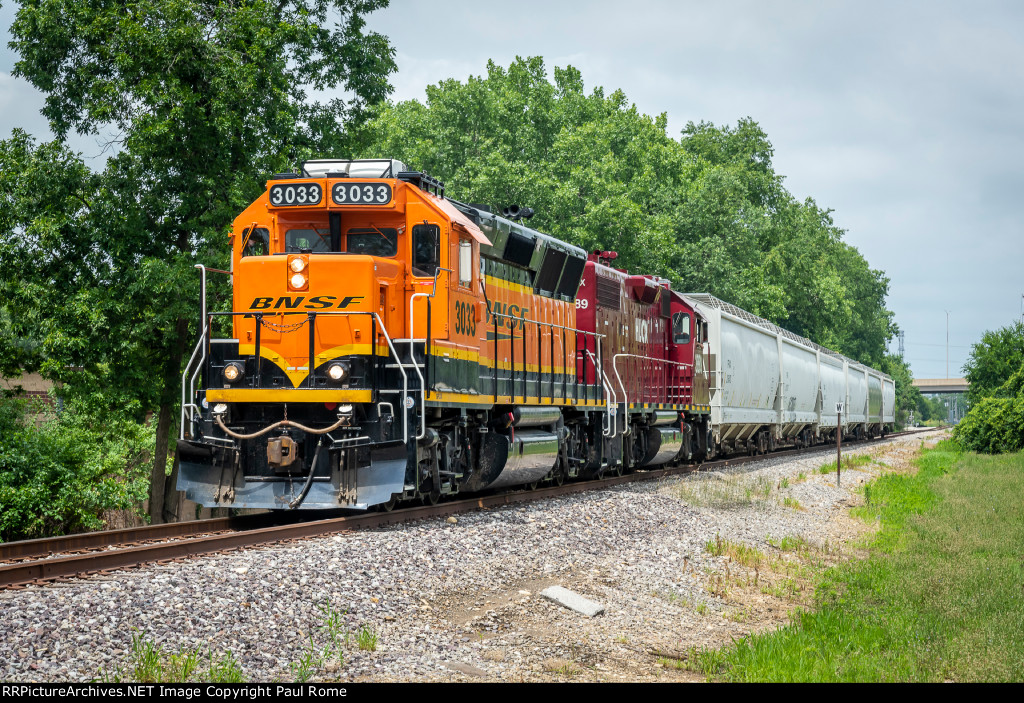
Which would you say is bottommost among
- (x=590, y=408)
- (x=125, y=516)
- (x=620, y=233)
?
(x=125, y=516)

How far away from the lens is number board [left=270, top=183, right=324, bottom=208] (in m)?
11.6

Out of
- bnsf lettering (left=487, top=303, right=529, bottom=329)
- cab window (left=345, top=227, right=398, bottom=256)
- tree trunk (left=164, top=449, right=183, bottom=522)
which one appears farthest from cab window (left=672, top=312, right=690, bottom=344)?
cab window (left=345, top=227, right=398, bottom=256)

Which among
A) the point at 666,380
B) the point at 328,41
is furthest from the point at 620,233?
the point at 328,41

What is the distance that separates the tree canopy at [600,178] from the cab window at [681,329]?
1465 cm

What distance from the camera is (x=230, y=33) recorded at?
59.8 ft

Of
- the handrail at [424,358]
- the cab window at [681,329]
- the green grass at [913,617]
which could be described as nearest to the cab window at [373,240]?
the handrail at [424,358]

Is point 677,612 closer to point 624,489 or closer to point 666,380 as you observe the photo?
point 624,489

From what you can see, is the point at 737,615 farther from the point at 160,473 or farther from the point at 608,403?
the point at 160,473

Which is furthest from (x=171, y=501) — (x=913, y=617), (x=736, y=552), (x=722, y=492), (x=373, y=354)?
(x=913, y=617)

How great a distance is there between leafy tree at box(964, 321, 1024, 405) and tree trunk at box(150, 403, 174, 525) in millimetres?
52249

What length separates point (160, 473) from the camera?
1984cm

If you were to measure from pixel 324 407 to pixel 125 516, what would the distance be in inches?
605

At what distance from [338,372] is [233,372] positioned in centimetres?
128
